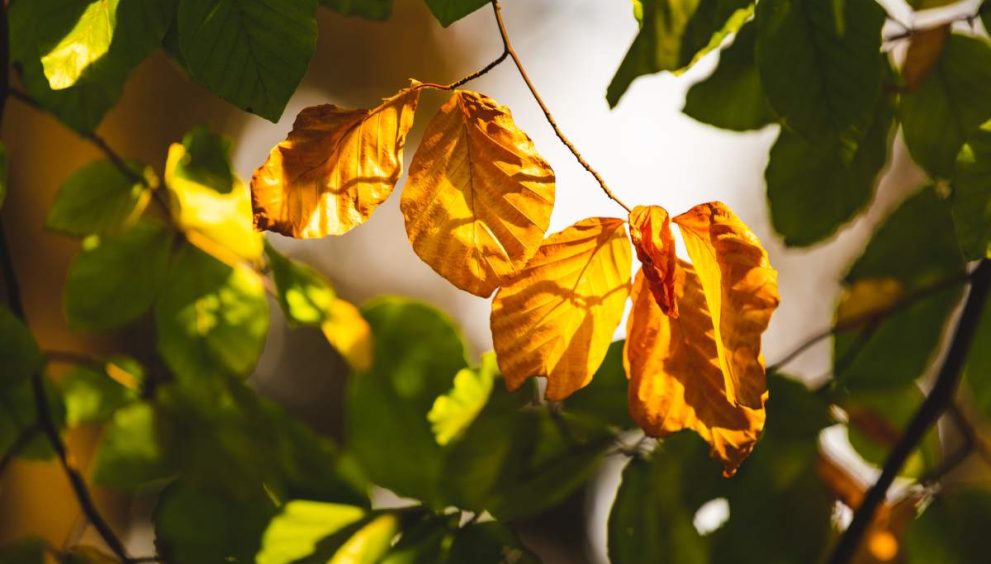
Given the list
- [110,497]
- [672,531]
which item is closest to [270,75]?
[672,531]

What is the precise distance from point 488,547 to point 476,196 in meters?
0.22

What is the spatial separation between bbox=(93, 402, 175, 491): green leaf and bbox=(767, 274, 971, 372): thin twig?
436mm

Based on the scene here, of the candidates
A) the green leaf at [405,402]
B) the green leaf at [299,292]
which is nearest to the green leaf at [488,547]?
the green leaf at [405,402]

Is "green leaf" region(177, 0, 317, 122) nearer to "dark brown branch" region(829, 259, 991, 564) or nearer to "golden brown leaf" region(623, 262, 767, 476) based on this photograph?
"golden brown leaf" region(623, 262, 767, 476)

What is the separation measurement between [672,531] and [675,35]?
0.93 feet

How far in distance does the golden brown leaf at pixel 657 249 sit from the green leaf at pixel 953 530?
0.36 metres

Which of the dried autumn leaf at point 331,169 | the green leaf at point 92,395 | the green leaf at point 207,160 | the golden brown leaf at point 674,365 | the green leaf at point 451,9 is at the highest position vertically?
the green leaf at point 451,9

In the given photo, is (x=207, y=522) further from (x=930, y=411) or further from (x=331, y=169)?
(x=930, y=411)

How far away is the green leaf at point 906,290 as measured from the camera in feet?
1.98

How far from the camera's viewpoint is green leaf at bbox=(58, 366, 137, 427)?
0.66 m

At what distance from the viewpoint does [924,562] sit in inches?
22.8

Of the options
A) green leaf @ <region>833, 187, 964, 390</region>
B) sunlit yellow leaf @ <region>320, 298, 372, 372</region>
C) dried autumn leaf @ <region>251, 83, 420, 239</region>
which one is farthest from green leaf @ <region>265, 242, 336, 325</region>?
green leaf @ <region>833, 187, 964, 390</region>

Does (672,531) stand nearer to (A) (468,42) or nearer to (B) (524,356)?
(B) (524,356)

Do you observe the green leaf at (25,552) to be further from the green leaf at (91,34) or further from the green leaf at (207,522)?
the green leaf at (91,34)
